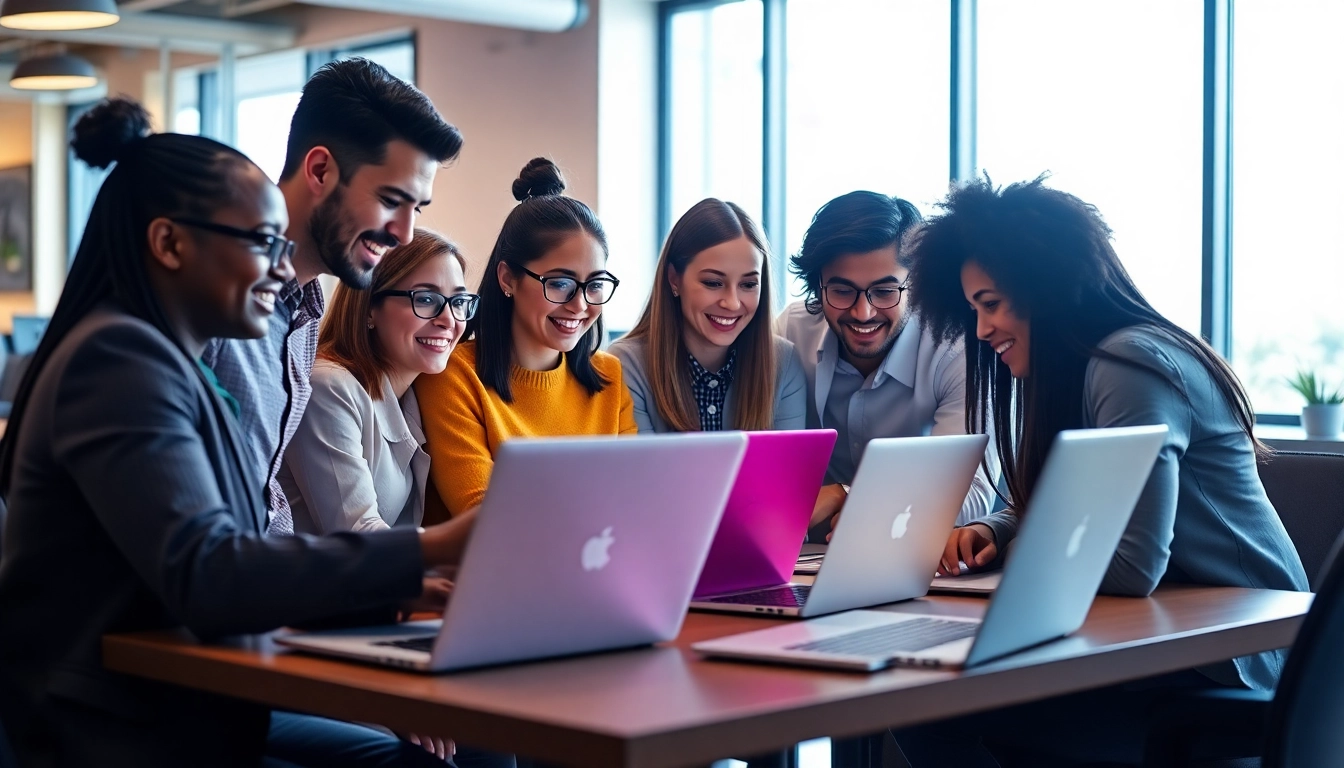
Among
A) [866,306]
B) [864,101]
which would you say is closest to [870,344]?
[866,306]

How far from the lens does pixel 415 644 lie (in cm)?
145

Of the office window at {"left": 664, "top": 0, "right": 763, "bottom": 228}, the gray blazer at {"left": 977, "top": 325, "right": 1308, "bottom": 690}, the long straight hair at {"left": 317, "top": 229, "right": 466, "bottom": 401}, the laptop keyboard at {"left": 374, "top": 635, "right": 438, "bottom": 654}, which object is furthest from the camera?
the office window at {"left": 664, "top": 0, "right": 763, "bottom": 228}

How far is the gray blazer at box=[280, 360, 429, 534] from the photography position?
229 centimetres

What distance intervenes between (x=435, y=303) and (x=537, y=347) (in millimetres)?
263

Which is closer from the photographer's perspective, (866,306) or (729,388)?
(866,306)

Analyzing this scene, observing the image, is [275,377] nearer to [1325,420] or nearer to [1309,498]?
[1309,498]

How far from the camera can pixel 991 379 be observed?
240 centimetres

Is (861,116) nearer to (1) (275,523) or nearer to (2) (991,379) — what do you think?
(2) (991,379)

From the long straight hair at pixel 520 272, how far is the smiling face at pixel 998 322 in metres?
0.80

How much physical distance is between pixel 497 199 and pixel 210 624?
5.49 m

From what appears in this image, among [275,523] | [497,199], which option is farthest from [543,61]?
[275,523]

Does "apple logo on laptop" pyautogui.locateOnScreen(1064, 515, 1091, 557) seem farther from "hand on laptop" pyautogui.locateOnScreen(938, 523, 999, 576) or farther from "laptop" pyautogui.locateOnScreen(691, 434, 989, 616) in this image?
"hand on laptop" pyautogui.locateOnScreen(938, 523, 999, 576)

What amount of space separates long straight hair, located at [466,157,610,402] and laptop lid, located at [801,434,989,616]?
98cm

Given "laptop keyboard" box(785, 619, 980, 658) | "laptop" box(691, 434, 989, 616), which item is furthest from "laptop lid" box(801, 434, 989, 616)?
"laptop keyboard" box(785, 619, 980, 658)
